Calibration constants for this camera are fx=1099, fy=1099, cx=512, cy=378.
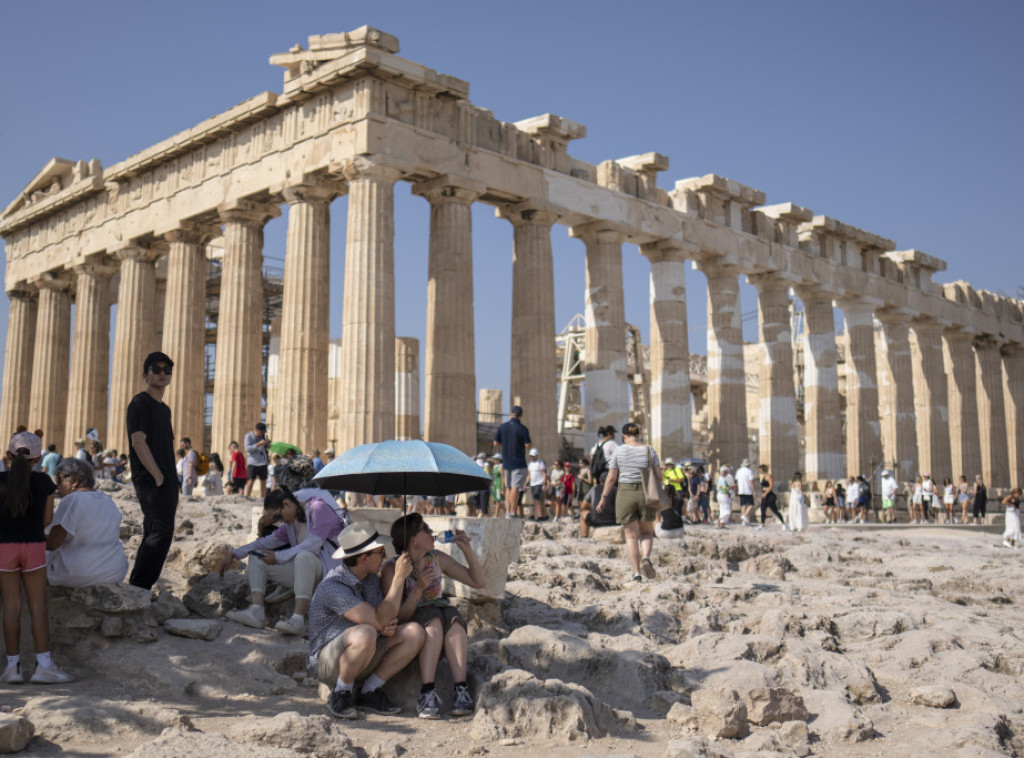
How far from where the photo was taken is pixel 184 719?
693cm

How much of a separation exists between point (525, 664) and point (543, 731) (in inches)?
53.2

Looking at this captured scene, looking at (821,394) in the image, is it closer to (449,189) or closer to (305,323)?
(449,189)

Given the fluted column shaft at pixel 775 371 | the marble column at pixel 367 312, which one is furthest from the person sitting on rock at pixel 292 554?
the fluted column shaft at pixel 775 371

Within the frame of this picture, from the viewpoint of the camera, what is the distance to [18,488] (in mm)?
7715

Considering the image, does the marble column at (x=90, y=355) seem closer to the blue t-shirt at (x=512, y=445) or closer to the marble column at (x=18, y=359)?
the marble column at (x=18, y=359)

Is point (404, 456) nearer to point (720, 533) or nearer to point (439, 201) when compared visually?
point (720, 533)

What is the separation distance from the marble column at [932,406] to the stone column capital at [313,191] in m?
24.1

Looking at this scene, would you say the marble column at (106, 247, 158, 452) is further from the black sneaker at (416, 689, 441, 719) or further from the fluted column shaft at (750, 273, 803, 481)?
the black sneaker at (416, 689, 441, 719)

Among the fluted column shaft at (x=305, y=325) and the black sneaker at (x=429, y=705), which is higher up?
the fluted column shaft at (x=305, y=325)

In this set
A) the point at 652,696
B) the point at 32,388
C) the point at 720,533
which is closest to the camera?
the point at 652,696

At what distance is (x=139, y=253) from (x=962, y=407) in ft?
97.9

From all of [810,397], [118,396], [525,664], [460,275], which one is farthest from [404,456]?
[810,397]

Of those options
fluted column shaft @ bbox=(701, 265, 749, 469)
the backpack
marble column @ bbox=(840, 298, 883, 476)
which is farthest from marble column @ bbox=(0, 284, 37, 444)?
marble column @ bbox=(840, 298, 883, 476)

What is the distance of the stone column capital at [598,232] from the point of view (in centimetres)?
2753
